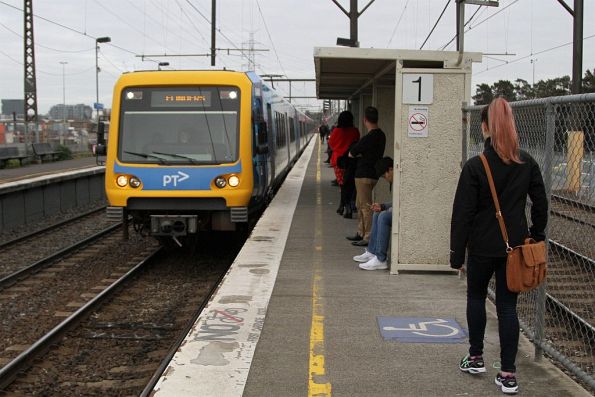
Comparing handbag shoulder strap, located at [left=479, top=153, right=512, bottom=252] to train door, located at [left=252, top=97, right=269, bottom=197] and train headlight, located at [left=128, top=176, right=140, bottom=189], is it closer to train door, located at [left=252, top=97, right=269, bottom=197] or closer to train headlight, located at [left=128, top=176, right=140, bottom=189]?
train door, located at [left=252, top=97, right=269, bottom=197]

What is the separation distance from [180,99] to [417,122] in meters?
3.80

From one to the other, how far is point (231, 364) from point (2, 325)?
12.1 ft

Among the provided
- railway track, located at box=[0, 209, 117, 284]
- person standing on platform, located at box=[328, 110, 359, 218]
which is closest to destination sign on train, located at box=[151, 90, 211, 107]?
person standing on platform, located at box=[328, 110, 359, 218]

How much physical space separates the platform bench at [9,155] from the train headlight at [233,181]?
2317 centimetres

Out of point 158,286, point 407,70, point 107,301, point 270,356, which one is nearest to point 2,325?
point 107,301

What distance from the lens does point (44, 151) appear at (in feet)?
114

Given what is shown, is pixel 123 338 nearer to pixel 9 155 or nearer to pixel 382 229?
pixel 382 229

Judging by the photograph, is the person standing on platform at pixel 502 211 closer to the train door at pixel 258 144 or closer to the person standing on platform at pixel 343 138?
the train door at pixel 258 144

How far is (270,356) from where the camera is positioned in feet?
15.1

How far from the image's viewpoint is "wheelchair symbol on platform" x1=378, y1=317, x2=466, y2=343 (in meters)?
4.99

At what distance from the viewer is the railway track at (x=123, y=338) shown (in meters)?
5.39

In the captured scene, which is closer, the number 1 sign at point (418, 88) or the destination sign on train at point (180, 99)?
the number 1 sign at point (418, 88)

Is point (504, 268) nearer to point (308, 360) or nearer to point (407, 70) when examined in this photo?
point (308, 360)

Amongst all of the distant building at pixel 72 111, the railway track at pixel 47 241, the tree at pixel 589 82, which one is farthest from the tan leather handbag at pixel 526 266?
the distant building at pixel 72 111
